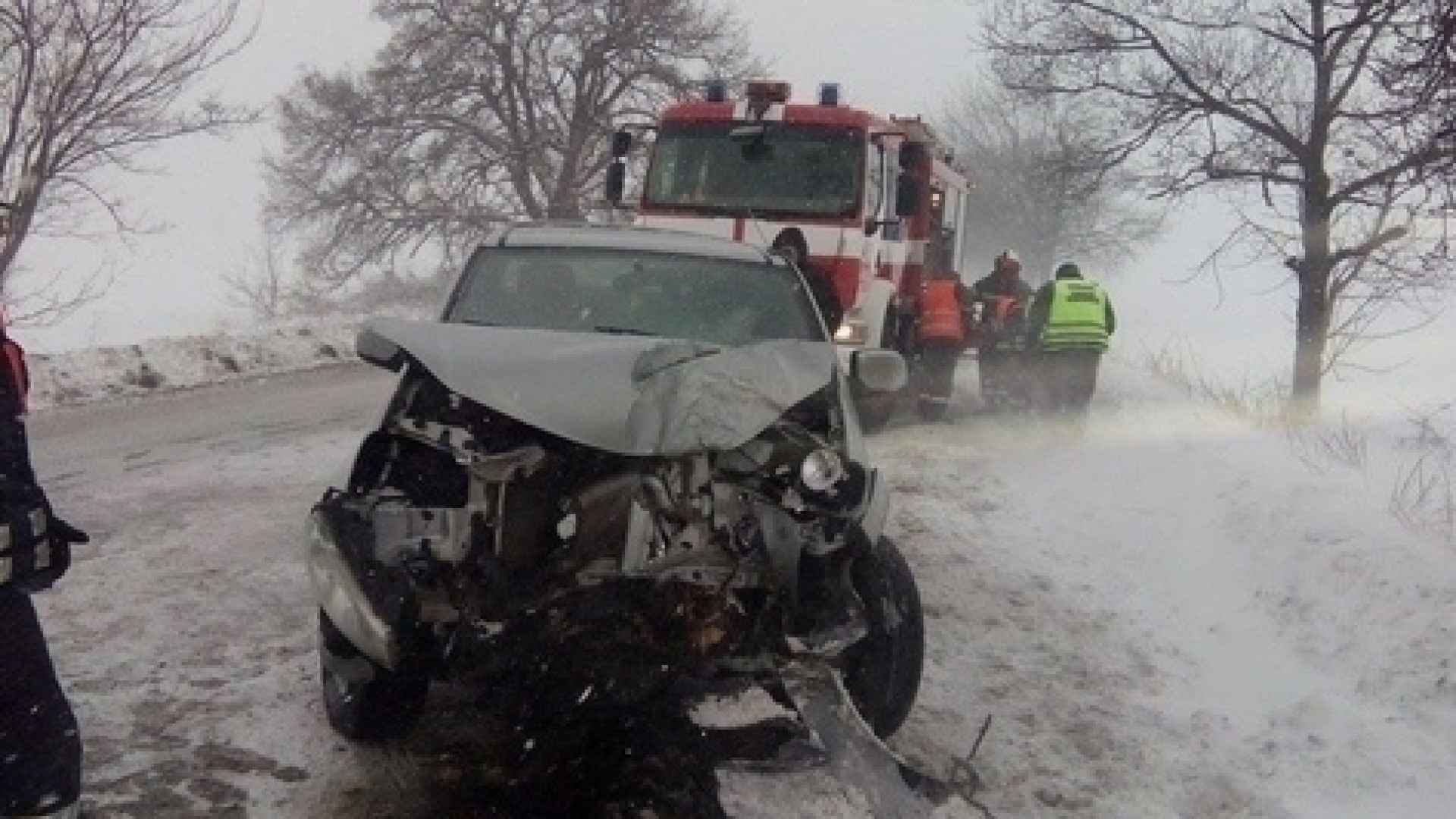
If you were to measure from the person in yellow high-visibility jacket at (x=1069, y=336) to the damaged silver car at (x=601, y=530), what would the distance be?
7.51m

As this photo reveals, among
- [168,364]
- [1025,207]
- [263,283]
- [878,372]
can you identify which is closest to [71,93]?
[168,364]

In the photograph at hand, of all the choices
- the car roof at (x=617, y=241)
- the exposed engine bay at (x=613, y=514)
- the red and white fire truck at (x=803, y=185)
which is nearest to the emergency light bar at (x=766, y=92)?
the red and white fire truck at (x=803, y=185)

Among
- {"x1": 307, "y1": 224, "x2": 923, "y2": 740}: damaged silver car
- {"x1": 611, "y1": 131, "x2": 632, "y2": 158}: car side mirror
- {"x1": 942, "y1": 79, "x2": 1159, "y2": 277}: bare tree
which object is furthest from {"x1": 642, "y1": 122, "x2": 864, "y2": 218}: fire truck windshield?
{"x1": 942, "y1": 79, "x2": 1159, "y2": 277}: bare tree

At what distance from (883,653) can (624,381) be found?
4.33 ft

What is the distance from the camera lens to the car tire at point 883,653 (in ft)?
14.1

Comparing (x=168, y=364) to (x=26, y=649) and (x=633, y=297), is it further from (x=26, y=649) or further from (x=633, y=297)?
(x=26, y=649)

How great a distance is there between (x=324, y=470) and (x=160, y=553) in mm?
2366

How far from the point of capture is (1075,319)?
11.5 m

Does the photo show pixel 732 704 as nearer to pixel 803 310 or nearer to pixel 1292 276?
pixel 803 310

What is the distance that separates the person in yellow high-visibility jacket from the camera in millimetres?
11555

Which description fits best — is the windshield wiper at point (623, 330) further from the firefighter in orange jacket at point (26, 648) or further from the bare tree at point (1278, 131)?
the bare tree at point (1278, 131)

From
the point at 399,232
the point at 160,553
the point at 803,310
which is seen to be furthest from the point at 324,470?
the point at 399,232

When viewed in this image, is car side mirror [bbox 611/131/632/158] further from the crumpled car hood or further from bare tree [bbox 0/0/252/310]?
the crumpled car hood

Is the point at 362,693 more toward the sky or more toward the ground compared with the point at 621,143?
more toward the ground
